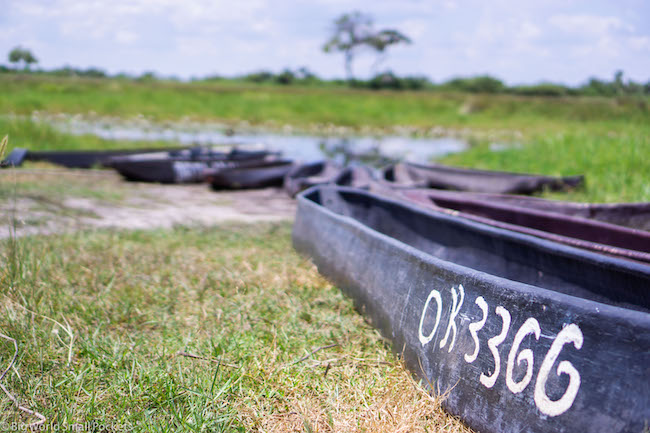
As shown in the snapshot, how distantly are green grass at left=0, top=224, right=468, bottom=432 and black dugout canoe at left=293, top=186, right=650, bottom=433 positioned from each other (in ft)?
0.45

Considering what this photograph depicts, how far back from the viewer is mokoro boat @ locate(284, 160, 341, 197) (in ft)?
22.4

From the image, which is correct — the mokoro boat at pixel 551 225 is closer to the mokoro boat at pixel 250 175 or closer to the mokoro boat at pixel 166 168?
the mokoro boat at pixel 250 175

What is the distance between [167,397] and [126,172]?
6.55 meters

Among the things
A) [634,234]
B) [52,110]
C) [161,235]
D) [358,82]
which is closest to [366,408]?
[634,234]

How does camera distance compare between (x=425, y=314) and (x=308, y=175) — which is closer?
(x=425, y=314)

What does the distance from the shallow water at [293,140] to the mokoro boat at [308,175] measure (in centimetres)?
462

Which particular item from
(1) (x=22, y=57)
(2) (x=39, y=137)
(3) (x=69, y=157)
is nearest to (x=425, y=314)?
(3) (x=69, y=157)

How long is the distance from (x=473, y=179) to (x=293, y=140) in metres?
11.3

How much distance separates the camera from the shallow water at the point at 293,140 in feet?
48.9

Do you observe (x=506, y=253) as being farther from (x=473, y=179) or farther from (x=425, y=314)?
(x=473, y=179)

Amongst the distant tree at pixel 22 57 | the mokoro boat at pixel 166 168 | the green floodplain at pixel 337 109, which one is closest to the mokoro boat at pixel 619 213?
the mokoro boat at pixel 166 168

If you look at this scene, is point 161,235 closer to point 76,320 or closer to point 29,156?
point 76,320

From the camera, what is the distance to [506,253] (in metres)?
2.90

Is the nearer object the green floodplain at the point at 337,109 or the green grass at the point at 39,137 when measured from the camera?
the green grass at the point at 39,137
